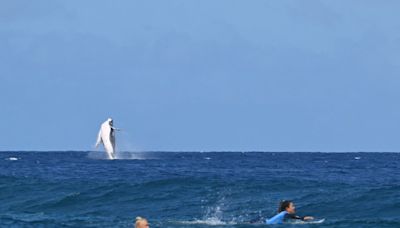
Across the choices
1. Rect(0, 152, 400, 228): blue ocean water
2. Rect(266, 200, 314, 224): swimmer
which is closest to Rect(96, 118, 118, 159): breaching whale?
Rect(0, 152, 400, 228): blue ocean water

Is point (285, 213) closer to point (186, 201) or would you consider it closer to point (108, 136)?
point (186, 201)

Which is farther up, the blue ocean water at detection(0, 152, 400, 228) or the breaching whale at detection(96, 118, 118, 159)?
the breaching whale at detection(96, 118, 118, 159)

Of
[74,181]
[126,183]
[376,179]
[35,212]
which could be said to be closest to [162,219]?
[35,212]

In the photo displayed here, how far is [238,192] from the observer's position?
4262cm

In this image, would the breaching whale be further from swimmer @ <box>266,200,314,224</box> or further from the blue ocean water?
swimmer @ <box>266,200,314,224</box>

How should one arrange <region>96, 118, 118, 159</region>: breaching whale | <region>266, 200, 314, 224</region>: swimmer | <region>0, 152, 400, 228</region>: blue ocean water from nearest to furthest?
<region>266, 200, 314, 224</region>: swimmer → <region>0, 152, 400, 228</region>: blue ocean water → <region>96, 118, 118, 159</region>: breaching whale

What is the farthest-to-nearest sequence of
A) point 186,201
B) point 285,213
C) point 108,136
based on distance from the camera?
point 108,136, point 186,201, point 285,213

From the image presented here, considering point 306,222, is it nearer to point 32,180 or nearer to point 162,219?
point 162,219

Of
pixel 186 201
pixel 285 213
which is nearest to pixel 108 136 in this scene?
pixel 186 201

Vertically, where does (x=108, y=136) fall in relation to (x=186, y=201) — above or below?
above

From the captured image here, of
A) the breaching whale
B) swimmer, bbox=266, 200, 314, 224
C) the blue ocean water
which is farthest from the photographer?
the breaching whale

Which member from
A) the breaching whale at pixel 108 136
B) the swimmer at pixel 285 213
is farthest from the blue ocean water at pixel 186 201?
the breaching whale at pixel 108 136

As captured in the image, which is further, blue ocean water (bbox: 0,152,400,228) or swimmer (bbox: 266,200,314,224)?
blue ocean water (bbox: 0,152,400,228)

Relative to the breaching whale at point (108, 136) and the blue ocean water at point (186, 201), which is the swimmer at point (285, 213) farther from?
the breaching whale at point (108, 136)
